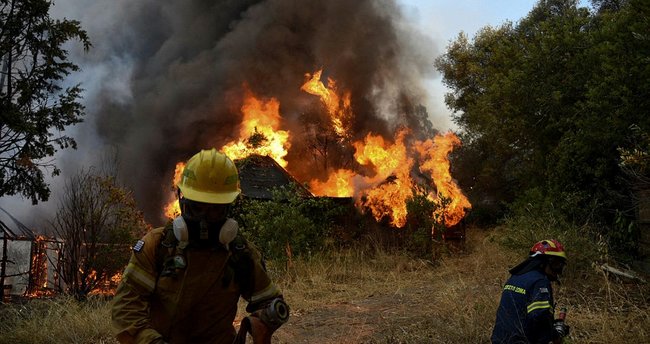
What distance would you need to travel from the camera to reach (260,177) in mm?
15734

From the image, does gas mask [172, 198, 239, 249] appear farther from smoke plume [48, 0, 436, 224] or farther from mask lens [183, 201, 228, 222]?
smoke plume [48, 0, 436, 224]

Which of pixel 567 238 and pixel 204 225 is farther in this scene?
pixel 567 238

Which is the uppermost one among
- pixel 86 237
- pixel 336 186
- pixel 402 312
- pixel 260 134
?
pixel 260 134

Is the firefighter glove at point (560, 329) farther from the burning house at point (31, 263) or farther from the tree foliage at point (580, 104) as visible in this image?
the burning house at point (31, 263)

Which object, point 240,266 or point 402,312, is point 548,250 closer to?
point 240,266

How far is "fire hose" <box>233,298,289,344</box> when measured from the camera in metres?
2.43

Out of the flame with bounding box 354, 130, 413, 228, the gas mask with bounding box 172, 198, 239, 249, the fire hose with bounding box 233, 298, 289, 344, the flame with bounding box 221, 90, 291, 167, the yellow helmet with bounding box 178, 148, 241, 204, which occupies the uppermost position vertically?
the flame with bounding box 221, 90, 291, 167

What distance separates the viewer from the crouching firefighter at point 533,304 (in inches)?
147

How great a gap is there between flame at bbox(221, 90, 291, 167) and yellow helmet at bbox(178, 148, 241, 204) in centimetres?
1489

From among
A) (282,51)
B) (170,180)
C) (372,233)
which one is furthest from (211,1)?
(372,233)

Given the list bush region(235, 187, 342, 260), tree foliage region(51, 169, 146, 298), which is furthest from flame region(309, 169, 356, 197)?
tree foliage region(51, 169, 146, 298)

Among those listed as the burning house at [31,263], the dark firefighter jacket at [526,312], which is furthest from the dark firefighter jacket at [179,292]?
the burning house at [31,263]

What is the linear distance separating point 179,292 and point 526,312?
8.79 feet

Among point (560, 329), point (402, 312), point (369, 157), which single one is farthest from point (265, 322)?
point (369, 157)
